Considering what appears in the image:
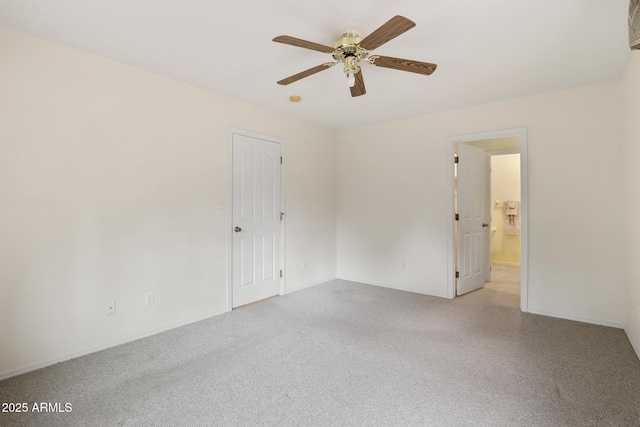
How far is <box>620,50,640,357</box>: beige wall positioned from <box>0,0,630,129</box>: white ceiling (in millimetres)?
228

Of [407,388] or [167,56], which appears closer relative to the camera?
[407,388]

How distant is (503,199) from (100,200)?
281 inches

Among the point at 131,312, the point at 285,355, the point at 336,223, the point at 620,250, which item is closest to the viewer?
the point at 285,355

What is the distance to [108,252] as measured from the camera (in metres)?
2.70

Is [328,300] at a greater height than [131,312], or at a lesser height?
lesser

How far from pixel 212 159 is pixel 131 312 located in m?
1.67

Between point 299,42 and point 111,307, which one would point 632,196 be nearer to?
point 299,42

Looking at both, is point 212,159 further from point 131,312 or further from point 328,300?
point 328,300

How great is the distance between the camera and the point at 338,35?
2.28 meters

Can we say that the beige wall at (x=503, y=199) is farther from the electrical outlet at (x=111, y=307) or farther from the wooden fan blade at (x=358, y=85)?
the electrical outlet at (x=111, y=307)

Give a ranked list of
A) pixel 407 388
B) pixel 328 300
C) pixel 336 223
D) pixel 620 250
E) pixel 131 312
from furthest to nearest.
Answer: pixel 336 223
pixel 328 300
pixel 620 250
pixel 131 312
pixel 407 388

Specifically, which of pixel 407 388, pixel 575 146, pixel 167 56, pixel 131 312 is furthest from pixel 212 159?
pixel 575 146

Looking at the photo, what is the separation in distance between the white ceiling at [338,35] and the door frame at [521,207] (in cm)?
50

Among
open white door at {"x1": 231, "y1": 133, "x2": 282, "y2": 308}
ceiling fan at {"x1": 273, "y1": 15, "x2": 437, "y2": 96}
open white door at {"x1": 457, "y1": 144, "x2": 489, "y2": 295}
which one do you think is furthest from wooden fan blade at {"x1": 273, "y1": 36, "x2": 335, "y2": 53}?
open white door at {"x1": 457, "y1": 144, "x2": 489, "y2": 295}
